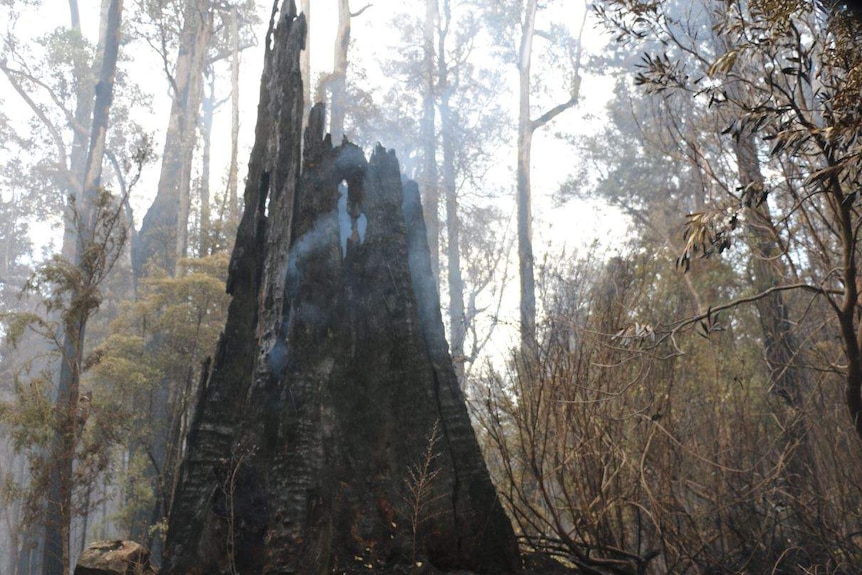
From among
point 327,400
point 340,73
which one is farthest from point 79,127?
point 327,400

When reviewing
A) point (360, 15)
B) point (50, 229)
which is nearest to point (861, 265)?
point (360, 15)

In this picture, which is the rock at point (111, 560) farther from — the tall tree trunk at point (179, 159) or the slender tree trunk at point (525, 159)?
the tall tree trunk at point (179, 159)

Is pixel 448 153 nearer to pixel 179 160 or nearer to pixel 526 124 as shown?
pixel 526 124

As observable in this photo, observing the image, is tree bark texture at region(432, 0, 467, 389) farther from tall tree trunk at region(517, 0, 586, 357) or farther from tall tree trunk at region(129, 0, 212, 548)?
tall tree trunk at region(129, 0, 212, 548)

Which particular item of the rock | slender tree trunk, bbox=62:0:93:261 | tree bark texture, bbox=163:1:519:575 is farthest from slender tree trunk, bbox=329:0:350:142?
the rock

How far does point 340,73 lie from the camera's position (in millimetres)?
22859

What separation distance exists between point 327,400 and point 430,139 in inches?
874

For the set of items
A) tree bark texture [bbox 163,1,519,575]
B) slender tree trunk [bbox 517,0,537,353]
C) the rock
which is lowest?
the rock

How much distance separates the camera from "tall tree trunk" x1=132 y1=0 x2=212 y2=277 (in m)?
20.8

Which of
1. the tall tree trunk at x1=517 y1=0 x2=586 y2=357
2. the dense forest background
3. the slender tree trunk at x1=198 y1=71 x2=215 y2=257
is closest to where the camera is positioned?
the dense forest background

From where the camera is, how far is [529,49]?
23531 millimetres

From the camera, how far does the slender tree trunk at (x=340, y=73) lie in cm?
2289

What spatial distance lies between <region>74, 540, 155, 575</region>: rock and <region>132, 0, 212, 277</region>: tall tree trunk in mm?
14326

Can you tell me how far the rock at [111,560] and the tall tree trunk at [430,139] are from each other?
19.3m
